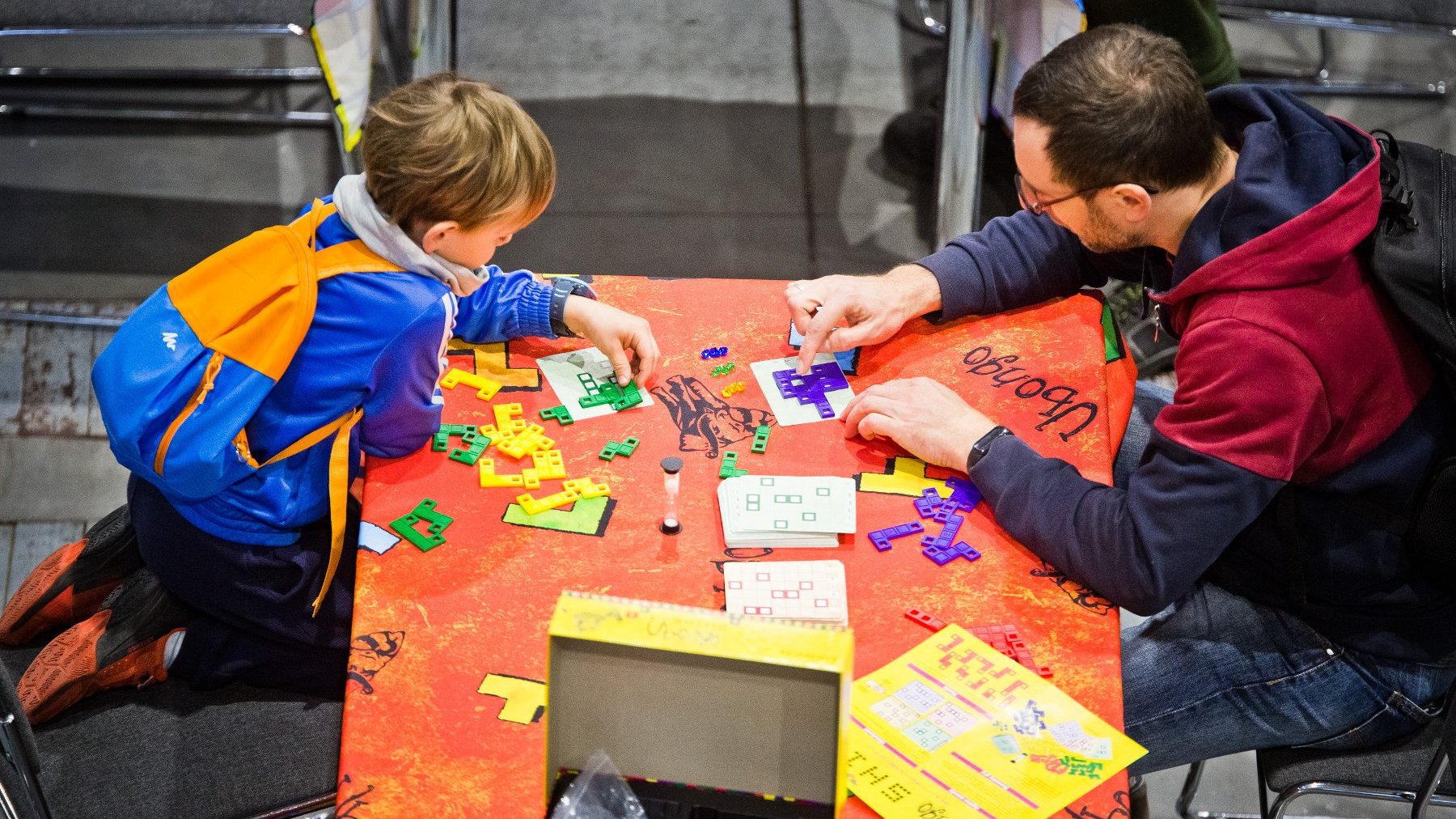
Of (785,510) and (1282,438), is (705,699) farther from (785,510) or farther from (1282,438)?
(1282,438)

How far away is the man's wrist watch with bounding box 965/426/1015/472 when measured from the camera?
6.22 ft

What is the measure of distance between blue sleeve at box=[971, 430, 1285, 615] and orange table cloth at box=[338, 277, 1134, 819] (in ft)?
0.15

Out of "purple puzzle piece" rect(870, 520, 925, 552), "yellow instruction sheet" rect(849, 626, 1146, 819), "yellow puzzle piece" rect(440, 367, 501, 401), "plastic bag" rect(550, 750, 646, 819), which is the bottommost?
"yellow instruction sheet" rect(849, 626, 1146, 819)

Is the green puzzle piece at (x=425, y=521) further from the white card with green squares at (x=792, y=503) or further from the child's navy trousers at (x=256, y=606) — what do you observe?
the white card with green squares at (x=792, y=503)

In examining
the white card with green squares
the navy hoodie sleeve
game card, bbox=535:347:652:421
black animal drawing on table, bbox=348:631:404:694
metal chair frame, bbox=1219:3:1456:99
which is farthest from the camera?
metal chair frame, bbox=1219:3:1456:99

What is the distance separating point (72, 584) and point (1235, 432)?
1794 millimetres

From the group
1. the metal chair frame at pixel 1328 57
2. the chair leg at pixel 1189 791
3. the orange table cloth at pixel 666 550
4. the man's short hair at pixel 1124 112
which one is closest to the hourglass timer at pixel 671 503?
the orange table cloth at pixel 666 550

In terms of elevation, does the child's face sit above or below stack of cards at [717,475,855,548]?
above

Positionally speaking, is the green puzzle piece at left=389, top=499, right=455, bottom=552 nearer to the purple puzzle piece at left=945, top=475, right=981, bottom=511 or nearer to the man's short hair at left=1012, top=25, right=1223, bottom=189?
the purple puzzle piece at left=945, top=475, right=981, bottom=511

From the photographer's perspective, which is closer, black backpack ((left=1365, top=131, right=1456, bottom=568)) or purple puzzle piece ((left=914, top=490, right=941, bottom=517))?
black backpack ((left=1365, top=131, right=1456, bottom=568))

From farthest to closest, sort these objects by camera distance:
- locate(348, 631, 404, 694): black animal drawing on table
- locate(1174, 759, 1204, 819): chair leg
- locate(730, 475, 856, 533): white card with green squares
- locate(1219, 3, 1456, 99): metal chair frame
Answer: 1. locate(1219, 3, 1456, 99): metal chair frame
2. locate(1174, 759, 1204, 819): chair leg
3. locate(730, 475, 856, 533): white card with green squares
4. locate(348, 631, 404, 694): black animal drawing on table

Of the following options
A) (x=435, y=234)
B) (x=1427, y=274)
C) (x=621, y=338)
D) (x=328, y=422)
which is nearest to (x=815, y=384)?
(x=621, y=338)

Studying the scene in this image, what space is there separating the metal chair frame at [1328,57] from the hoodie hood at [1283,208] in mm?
2344

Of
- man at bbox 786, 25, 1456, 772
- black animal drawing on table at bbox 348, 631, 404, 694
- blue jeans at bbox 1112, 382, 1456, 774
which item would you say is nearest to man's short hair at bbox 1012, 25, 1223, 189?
man at bbox 786, 25, 1456, 772
